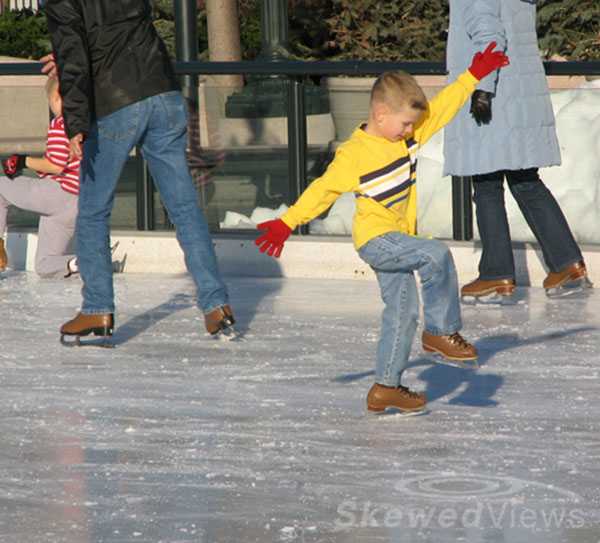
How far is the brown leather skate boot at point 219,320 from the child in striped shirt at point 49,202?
7.02ft

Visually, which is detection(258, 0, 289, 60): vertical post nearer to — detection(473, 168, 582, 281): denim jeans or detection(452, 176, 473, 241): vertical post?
detection(452, 176, 473, 241): vertical post

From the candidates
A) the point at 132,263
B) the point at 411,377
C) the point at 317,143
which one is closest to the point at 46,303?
the point at 132,263

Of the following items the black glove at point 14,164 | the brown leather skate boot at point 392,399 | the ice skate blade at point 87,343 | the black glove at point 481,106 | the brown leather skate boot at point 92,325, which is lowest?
the ice skate blade at point 87,343

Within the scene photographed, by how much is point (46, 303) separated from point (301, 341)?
174 cm

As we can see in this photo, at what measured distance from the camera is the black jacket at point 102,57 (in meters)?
5.36

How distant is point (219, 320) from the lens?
18.7 feet

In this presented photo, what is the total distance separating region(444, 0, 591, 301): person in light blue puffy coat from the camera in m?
6.39

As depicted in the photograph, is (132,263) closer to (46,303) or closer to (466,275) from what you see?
(46,303)

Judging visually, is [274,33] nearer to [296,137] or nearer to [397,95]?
[296,137]

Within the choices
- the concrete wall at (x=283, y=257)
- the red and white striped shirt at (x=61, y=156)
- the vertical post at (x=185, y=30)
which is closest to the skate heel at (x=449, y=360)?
the concrete wall at (x=283, y=257)

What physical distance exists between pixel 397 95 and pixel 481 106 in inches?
83.7

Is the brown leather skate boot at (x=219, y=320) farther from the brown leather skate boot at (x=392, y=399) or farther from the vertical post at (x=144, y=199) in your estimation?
the vertical post at (x=144, y=199)

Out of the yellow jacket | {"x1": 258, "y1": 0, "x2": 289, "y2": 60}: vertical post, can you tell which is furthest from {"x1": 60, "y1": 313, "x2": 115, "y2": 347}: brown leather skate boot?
{"x1": 258, "y1": 0, "x2": 289, "y2": 60}: vertical post

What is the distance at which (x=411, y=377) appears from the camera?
4977 mm
